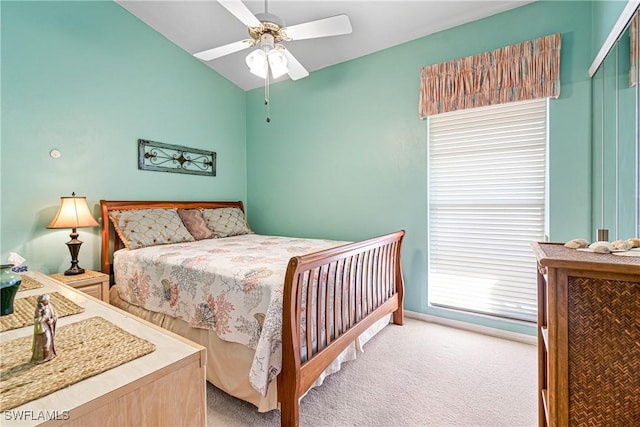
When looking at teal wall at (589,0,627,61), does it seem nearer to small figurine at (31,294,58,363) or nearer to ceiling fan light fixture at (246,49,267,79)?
ceiling fan light fixture at (246,49,267,79)

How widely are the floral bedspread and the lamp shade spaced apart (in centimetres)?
41

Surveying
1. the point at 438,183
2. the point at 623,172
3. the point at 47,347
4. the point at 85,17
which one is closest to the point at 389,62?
the point at 438,183

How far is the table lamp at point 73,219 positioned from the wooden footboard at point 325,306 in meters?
2.10

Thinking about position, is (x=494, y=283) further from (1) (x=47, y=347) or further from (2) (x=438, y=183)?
(1) (x=47, y=347)

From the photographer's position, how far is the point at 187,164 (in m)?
3.57

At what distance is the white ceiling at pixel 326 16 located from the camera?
8.39 ft

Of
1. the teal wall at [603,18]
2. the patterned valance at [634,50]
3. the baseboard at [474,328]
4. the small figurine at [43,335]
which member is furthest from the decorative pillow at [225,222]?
the teal wall at [603,18]

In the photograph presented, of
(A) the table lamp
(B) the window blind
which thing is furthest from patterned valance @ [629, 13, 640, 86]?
(A) the table lamp

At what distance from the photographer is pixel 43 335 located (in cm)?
80

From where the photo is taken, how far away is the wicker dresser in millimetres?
838

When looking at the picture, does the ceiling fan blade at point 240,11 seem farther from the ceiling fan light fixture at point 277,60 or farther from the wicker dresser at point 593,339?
the wicker dresser at point 593,339

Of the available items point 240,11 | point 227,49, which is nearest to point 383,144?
point 227,49

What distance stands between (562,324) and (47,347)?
1.51 meters

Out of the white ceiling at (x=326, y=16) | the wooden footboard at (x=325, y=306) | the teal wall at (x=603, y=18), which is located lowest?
the wooden footboard at (x=325, y=306)
